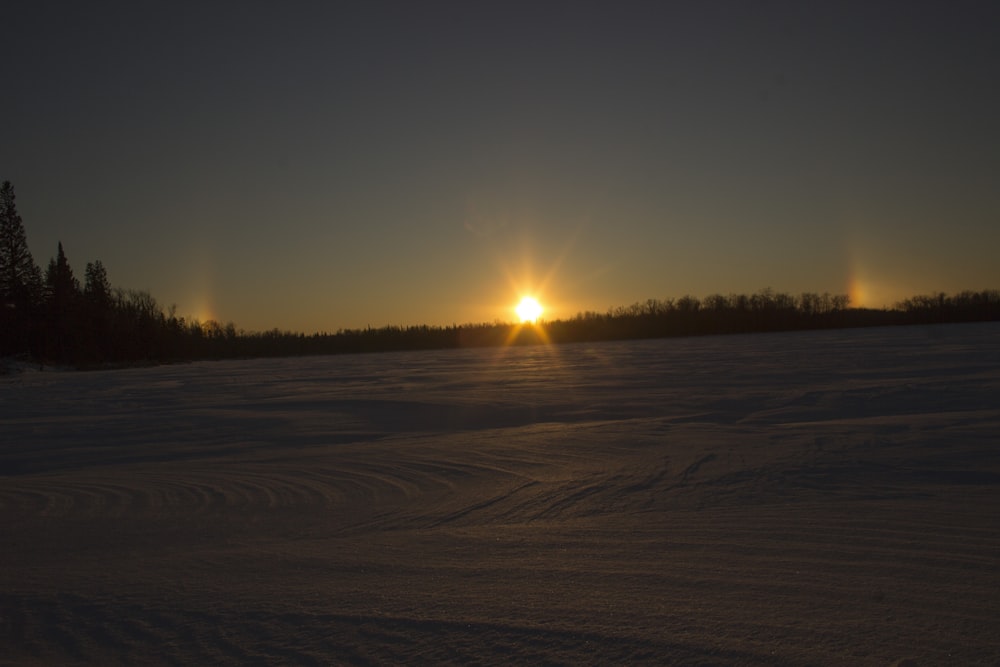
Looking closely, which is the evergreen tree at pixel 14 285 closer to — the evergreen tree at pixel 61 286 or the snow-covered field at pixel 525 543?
the evergreen tree at pixel 61 286

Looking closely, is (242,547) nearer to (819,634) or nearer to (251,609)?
(251,609)

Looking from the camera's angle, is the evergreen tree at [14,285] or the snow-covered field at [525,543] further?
the evergreen tree at [14,285]

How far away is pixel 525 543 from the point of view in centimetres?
364

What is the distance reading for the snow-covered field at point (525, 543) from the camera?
2477 mm

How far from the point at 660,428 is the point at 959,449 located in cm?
285

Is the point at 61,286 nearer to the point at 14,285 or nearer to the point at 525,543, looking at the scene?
the point at 14,285

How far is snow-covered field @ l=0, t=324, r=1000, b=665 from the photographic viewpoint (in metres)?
2.48

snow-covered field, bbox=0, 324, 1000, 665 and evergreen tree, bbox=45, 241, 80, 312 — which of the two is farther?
evergreen tree, bbox=45, 241, 80, 312

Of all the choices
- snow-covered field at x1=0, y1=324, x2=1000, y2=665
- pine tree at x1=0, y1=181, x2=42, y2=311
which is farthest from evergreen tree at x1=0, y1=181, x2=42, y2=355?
snow-covered field at x1=0, y1=324, x2=1000, y2=665

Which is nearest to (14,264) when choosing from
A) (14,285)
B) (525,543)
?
(14,285)

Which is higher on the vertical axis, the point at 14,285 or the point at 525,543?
the point at 14,285

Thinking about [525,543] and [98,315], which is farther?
[98,315]

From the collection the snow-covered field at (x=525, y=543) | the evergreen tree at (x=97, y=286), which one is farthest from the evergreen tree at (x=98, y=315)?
the snow-covered field at (x=525, y=543)

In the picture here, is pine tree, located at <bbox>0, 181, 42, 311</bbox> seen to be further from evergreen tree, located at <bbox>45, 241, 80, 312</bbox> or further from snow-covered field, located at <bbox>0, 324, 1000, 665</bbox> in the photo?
snow-covered field, located at <bbox>0, 324, 1000, 665</bbox>
